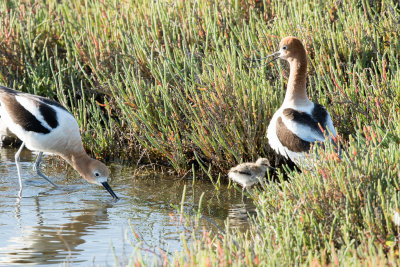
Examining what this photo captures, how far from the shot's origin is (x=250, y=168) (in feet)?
18.7

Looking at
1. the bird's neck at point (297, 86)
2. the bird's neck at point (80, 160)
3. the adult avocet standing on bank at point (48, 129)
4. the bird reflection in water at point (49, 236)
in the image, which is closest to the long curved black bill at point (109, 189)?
the adult avocet standing on bank at point (48, 129)

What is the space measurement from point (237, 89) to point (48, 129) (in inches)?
73.6

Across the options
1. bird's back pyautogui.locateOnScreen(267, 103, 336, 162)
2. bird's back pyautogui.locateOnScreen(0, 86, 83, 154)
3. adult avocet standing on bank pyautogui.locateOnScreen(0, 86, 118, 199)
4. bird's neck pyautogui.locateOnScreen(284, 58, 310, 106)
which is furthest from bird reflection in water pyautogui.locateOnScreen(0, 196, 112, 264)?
bird's neck pyautogui.locateOnScreen(284, 58, 310, 106)

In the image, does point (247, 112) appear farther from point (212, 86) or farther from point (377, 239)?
point (377, 239)

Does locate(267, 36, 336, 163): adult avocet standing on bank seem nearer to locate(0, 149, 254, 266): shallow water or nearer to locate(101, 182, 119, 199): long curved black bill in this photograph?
locate(0, 149, 254, 266): shallow water

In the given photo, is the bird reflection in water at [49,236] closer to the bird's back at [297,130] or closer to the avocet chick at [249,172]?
the avocet chick at [249,172]

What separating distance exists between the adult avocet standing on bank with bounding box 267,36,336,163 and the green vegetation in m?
0.33

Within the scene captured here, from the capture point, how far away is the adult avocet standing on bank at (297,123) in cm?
563

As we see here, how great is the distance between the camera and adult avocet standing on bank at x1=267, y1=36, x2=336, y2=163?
18.5 feet

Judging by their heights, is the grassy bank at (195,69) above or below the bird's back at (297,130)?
above

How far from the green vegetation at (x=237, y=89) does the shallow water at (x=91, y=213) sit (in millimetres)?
307

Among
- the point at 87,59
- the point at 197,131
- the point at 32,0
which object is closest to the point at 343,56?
the point at 197,131

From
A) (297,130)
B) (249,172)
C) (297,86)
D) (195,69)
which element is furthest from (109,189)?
(297,86)

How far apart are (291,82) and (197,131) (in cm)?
120
